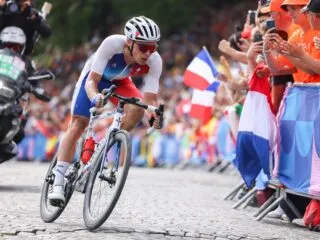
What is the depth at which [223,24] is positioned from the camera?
31719 mm

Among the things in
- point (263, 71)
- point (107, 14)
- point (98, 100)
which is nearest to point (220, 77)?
point (263, 71)

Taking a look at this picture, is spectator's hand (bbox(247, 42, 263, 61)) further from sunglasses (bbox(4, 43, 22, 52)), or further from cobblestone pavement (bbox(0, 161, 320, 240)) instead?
sunglasses (bbox(4, 43, 22, 52))

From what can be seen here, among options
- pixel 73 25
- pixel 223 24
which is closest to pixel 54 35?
pixel 73 25

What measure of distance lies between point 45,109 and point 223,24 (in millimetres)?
6222

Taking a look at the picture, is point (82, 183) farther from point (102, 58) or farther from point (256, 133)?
point (256, 133)

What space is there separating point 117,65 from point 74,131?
0.67 metres

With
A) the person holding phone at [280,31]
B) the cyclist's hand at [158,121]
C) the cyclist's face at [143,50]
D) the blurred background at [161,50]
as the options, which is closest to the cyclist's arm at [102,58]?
the cyclist's face at [143,50]

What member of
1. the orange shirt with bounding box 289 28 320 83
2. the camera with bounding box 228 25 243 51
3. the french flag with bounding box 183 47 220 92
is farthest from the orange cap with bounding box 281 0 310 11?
the french flag with bounding box 183 47 220 92

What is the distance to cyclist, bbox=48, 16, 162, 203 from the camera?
8109 mm

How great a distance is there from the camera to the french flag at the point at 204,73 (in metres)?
14.1

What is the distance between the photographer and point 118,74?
8555 mm

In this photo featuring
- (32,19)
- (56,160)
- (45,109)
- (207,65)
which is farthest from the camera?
(45,109)

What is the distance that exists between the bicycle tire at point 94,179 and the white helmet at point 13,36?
16.4 feet

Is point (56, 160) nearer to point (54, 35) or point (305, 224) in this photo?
point (305, 224)
